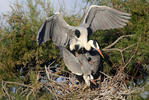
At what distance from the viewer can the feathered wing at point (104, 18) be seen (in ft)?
11.9

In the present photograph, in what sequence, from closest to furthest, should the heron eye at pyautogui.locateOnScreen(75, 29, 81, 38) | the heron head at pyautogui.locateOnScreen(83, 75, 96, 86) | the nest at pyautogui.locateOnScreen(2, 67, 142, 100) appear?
the nest at pyautogui.locateOnScreen(2, 67, 142, 100)
the heron eye at pyautogui.locateOnScreen(75, 29, 81, 38)
the heron head at pyautogui.locateOnScreen(83, 75, 96, 86)

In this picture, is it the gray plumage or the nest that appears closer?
the nest

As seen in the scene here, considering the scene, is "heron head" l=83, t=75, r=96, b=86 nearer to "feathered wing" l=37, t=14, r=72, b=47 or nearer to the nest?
the nest

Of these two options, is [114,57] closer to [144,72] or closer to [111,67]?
[111,67]

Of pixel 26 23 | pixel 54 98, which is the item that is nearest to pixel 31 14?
pixel 26 23

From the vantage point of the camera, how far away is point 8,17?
427 cm

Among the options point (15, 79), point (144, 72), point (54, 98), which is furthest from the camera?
point (144, 72)

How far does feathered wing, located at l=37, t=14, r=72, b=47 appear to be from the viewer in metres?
3.65

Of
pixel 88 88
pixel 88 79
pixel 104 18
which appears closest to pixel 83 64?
pixel 88 79

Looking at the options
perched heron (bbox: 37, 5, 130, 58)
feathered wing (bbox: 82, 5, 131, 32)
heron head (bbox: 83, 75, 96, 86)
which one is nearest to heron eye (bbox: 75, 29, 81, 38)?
perched heron (bbox: 37, 5, 130, 58)

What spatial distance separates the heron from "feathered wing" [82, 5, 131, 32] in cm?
36

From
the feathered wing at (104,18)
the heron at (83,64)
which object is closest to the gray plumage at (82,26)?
the feathered wing at (104,18)

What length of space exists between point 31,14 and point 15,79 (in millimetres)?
982

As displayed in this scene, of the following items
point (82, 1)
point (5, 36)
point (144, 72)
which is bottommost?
point (144, 72)
